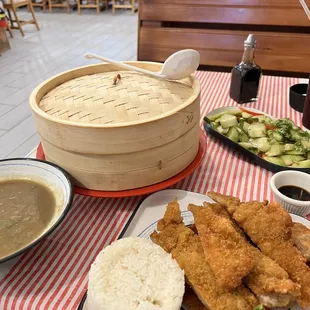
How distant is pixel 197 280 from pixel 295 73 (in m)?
2.46

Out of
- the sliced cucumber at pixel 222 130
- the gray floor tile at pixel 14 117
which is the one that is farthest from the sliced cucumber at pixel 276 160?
the gray floor tile at pixel 14 117

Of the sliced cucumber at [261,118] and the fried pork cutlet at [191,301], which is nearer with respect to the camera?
the fried pork cutlet at [191,301]

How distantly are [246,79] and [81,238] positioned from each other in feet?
3.94


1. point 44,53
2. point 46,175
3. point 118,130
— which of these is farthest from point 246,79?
point 44,53

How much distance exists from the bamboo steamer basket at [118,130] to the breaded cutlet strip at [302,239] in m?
0.41

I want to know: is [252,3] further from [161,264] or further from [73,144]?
[161,264]

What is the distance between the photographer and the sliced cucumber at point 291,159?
1.23 meters

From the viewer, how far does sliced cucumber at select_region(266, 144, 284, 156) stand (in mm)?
1263

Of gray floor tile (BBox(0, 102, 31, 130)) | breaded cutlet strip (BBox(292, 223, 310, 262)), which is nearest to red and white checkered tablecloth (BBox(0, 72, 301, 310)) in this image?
breaded cutlet strip (BBox(292, 223, 310, 262))

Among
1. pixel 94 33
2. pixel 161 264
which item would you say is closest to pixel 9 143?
pixel 161 264

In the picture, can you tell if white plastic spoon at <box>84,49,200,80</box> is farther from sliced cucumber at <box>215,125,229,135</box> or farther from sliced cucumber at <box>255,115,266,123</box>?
sliced cucumber at <box>255,115,266,123</box>

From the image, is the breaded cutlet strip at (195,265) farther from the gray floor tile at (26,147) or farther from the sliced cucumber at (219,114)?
the gray floor tile at (26,147)

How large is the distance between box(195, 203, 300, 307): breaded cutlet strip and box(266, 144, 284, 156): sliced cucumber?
1.79 feet

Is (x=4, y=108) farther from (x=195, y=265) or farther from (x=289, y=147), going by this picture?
(x=195, y=265)
